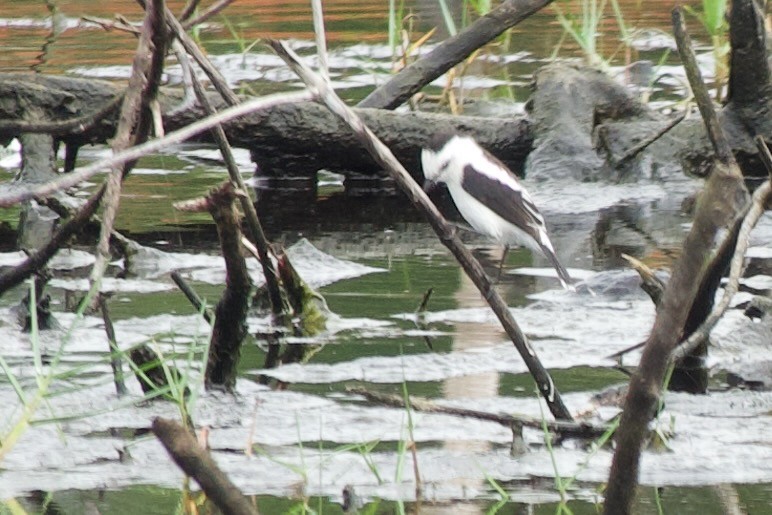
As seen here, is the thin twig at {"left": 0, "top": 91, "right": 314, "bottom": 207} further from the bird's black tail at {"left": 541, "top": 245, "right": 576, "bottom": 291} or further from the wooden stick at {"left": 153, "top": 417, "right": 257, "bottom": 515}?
the bird's black tail at {"left": 541, "top": 245, "right": 576, "bottom": 291}

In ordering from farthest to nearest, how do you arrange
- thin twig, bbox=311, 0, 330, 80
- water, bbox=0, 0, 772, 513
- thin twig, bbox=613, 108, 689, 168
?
thin twig, bbox=613, 108, 689, 168 < water, bbox=0, 0, 772, 513 < thin twig, bbox=311, 0, 330, 80

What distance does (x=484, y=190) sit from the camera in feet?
23.3

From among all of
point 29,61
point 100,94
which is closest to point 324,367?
point 100,94

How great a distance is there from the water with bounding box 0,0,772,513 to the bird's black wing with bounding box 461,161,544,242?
0.21 meters

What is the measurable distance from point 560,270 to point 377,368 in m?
1.60

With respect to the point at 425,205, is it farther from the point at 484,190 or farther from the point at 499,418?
the point at 484,190

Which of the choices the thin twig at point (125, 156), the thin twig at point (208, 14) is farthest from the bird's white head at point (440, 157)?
the thin twig at point (125, 156)

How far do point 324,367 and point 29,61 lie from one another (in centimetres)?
734

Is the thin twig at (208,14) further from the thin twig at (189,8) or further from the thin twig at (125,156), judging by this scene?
the thin twig at (125,156)

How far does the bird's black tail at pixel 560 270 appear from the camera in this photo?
594 cm

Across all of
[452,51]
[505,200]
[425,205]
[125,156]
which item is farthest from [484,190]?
[125,156]

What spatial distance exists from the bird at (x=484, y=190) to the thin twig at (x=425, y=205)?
263 centimetres

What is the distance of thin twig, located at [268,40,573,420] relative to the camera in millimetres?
3088

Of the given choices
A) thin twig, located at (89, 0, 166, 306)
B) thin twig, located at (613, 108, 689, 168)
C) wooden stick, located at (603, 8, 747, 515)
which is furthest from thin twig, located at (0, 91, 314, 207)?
thin twig, located at (613, 108, 689, 168)
